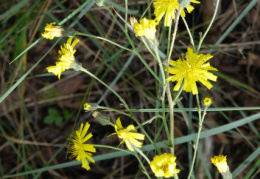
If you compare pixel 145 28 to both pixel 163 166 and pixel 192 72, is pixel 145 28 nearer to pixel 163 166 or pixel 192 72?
pixel 192 72

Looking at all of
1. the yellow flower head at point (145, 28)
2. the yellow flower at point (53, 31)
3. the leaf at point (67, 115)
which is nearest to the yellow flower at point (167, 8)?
the yellow flower head at point (145, 28)

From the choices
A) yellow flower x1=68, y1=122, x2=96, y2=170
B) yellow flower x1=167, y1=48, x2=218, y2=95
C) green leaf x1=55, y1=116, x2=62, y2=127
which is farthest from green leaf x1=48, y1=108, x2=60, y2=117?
yellow flower x1=167, y1=48, x2=218, y2=95

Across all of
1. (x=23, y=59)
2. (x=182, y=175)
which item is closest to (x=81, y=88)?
(x=23, y=59)

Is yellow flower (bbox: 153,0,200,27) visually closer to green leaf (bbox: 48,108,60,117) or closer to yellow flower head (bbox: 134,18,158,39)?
yellow flower head (bbox: 134,18,158,39)

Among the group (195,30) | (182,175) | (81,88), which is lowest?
(182,175)

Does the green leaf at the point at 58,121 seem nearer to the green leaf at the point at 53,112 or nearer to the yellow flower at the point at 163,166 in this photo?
the green leaf at the point at 53,112

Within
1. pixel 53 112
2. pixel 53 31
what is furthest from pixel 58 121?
pixel 53 31

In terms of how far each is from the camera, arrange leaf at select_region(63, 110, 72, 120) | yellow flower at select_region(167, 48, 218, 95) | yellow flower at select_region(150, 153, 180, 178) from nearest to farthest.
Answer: yellow flower at select_region(150, 153, 180, 178)
yellow flower at select_region(167, 48, 218, 95)
leaf at select_region(63, 110, 72, 120)

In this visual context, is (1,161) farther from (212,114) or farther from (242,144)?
(242,144)

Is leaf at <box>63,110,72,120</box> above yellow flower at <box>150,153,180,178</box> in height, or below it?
below

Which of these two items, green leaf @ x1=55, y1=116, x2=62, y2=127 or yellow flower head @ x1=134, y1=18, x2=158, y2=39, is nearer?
yellow flower head @ x1=134, y1=18, x2=158, y2=39
